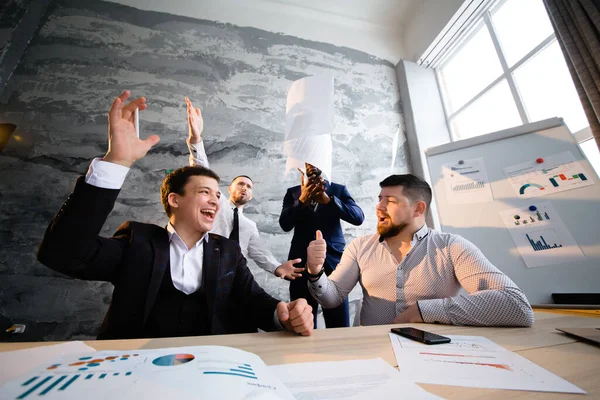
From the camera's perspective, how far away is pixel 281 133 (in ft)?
10.0

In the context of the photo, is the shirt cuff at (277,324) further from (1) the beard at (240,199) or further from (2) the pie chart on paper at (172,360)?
(1) the beard at (240,199)

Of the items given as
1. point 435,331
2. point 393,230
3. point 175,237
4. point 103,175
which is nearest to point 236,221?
point 175,237

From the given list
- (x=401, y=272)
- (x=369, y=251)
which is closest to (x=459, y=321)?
(x=401, y=272)

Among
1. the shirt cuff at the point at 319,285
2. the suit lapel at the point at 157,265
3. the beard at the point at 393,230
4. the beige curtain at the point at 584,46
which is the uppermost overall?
the beige curtain at the point at 584,46

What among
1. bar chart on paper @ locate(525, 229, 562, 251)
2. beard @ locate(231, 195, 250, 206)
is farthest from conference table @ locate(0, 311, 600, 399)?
beard @ locate(231, 195, 250, 206)

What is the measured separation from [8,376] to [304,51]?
381 cm

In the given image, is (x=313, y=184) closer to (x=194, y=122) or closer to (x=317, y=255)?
(x=317, y=255)

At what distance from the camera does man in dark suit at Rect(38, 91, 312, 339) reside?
2.59ft

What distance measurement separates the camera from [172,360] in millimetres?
404

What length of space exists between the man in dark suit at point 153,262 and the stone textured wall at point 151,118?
1.42 meters

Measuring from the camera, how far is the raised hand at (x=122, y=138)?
0.85 metres

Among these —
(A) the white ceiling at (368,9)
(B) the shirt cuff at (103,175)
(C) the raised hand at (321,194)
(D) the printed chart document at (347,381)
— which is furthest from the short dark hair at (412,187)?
(A) the white ceiling at (368,9)

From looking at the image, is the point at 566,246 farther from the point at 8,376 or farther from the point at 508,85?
the point at 8,376

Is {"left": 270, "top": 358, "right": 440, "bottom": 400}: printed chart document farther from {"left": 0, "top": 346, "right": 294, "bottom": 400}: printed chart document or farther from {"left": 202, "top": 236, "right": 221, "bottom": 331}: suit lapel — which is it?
{"left": 202, "top": 236, "right": 221, "bottom": 331}: suit lapel
